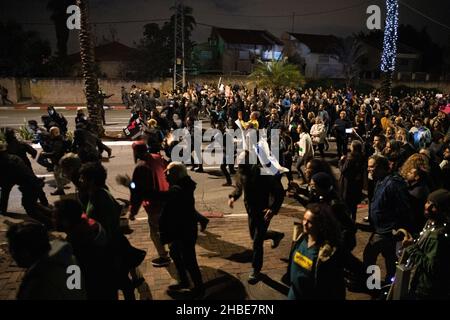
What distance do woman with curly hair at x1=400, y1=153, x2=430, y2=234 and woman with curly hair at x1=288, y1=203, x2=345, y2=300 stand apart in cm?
189

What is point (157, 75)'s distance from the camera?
3631 cm

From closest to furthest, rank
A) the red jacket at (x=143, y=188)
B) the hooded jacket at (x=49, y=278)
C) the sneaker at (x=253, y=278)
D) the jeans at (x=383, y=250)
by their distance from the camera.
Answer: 1. the hooded jacket at (x=49, y=278)
2. the jeans at (x=383, y=250)
3. the sneaker at (x=253, y=278)
4. the red jacket at (x=143, y=188)

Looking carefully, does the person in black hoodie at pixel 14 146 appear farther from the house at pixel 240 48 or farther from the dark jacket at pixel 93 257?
the house at pixel 240 48

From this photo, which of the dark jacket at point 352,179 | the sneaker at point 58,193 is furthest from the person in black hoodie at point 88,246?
the sneaker at point 58,193

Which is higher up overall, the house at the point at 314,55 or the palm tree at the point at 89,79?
the house at the point at 314,55

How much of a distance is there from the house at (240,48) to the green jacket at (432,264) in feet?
150

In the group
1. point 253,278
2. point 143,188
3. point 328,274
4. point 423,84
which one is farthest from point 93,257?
point 423,84

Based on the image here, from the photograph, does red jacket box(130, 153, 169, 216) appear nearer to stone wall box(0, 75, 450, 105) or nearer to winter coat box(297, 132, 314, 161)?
winter coat box(297, 132, 314, 161)

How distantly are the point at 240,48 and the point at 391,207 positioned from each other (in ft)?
154

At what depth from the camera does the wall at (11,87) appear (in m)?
30.6

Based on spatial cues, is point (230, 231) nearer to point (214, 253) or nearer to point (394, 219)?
point (214, 253)

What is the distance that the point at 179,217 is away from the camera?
4219 millimetres

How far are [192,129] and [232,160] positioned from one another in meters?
1.56
